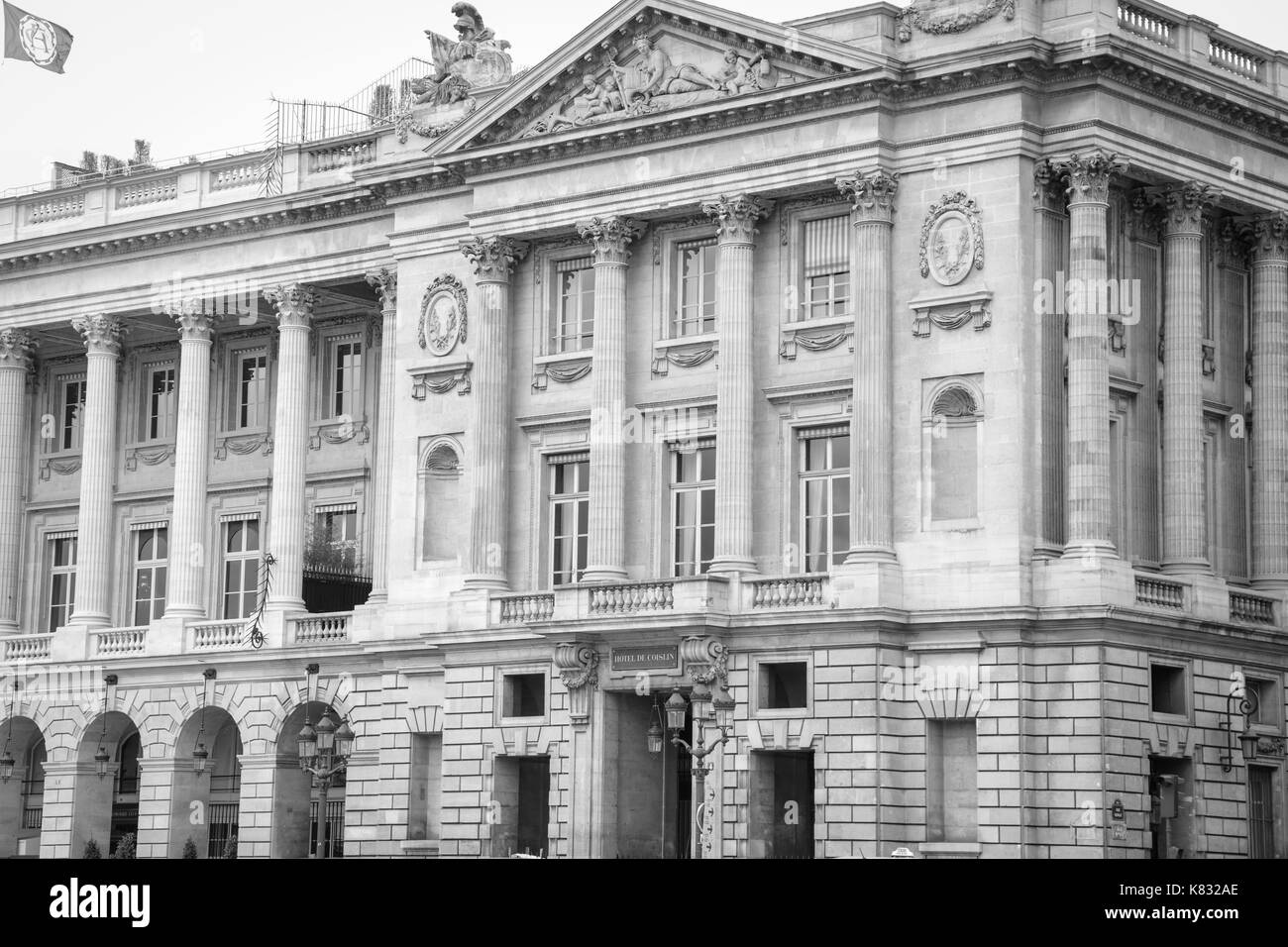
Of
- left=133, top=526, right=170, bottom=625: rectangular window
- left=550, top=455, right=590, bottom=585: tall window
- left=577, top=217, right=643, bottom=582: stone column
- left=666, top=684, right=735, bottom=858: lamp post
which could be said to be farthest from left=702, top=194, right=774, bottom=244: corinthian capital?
left=133, top=526, right=170, bottom=625: rectangular window

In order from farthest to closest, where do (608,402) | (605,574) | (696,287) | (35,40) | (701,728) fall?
(35,40) < (696,287) < (608,402) < (605,574) < (701,728)

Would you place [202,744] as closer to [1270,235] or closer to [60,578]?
[60,578]

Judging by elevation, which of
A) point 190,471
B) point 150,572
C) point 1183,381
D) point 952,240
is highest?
point 952,240

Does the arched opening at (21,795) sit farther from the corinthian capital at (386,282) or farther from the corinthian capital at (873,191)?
the corinthian capital at (873,191)

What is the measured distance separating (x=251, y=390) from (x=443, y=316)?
1073cm

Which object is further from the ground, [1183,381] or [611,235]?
[611,235]

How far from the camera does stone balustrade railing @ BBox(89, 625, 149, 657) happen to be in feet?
209

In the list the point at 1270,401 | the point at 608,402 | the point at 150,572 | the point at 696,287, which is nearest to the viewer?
the point at 1270,401

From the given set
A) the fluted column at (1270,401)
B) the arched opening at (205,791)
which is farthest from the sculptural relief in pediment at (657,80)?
the arched opening at (205,791)

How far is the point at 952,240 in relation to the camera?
162 ft

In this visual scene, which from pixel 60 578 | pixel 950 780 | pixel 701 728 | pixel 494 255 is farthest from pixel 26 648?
pixel 950 780

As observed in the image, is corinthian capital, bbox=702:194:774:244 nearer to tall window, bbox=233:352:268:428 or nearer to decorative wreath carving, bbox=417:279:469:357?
decorative wreath carving, bbox=417:279:469:357

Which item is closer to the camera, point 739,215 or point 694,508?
point 739,215

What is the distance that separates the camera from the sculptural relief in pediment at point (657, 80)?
170 ft
